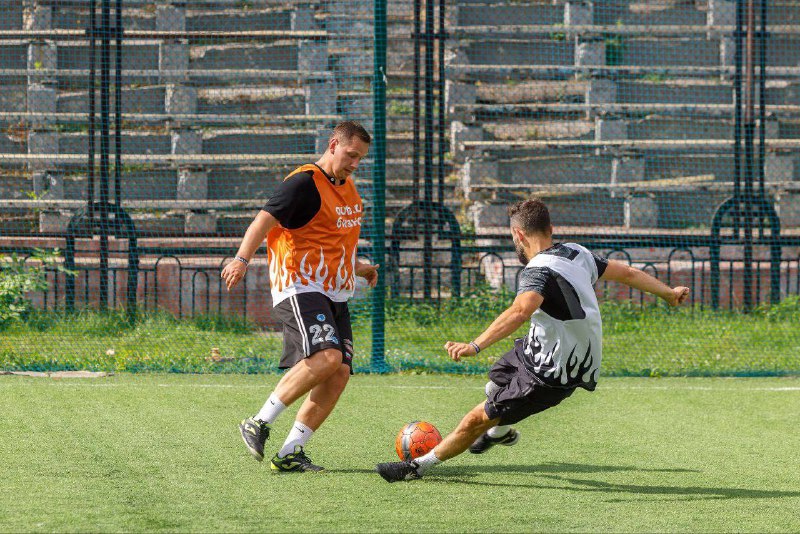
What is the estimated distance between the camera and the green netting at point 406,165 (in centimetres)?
1016

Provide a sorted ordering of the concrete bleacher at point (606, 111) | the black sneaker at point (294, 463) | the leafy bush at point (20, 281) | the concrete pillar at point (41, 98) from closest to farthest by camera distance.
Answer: the black sneaker at point (294, 463) → the leafy bush at point (20, 281) → the concrete bleacher at point (606, 111) → the concrete pillar at point (41, 98)

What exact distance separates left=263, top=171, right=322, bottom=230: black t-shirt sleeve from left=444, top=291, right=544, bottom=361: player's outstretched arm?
1185 mm

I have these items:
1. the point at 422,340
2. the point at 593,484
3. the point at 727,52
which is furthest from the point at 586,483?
the point at 727,52

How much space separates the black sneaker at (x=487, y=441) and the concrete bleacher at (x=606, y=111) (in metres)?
7.01

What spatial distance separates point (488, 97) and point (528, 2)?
1.43 m

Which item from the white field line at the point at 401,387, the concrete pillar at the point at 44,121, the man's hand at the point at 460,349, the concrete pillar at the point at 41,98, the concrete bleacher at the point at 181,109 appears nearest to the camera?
the man's hand at the point at 460,349

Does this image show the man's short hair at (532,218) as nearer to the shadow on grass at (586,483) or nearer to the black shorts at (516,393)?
the black shorts at (516,393)

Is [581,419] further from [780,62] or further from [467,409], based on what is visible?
[780,62]

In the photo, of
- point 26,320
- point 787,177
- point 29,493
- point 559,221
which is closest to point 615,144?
point 559,221

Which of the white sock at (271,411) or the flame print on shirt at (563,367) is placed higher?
the flame print on shirt at (563,367)

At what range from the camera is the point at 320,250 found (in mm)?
5574

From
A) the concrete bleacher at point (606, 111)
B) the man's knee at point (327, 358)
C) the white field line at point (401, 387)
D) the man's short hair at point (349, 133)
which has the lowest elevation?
the white field line at point (401, 387)

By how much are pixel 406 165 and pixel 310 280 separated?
757 cm

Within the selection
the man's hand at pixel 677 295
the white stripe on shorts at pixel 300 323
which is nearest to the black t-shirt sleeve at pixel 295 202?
the white stripe on shorts at pixel 300 323
